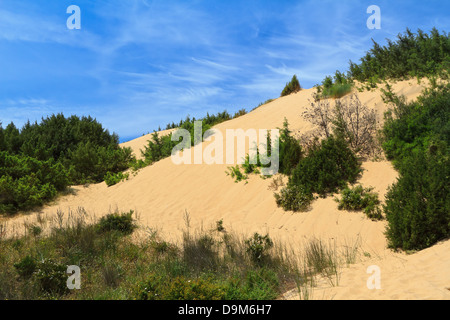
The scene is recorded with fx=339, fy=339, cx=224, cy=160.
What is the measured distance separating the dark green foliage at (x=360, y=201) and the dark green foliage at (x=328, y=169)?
1.76ft

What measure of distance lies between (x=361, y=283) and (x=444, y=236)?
295cm

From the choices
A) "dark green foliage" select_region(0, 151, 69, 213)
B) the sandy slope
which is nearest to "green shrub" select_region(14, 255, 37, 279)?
the sandy slope

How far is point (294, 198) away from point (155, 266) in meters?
4.80

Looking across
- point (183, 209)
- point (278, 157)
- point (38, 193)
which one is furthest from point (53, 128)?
point (278, 157)

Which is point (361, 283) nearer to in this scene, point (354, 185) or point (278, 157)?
point (354, 185)

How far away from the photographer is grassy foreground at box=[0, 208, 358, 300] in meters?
5.28

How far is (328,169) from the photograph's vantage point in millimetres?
10016

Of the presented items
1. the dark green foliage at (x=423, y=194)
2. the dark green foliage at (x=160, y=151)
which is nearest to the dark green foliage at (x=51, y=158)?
the dark green foliage at (x=160, y=151)

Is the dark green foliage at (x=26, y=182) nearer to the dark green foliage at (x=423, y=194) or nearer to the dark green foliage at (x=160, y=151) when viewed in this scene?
the dark green foliage at (x=160, y=151)

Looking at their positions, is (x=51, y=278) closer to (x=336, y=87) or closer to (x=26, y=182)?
(x=26, y=182)

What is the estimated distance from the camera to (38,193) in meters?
13.0

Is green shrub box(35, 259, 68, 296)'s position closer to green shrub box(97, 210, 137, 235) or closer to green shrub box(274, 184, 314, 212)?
green shrub box(97, 210, 137, 235)

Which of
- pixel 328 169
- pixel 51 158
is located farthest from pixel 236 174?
pixel 51 158

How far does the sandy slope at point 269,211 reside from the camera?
17.8 feet
